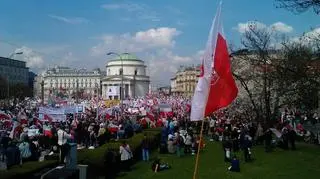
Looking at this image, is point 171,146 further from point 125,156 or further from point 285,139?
point 125,156

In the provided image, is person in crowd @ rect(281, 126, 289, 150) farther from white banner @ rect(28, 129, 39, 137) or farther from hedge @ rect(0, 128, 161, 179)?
white banner @ rect(28, 129, 39, 137)

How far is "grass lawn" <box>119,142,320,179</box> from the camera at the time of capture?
19.8m

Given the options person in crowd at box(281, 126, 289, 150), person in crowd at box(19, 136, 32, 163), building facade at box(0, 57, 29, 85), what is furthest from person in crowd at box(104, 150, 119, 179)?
building facade at box(0, 57, 29, 85)

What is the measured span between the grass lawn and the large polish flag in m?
8.88

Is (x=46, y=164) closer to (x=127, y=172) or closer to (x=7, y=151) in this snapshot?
(x=7, y=151)

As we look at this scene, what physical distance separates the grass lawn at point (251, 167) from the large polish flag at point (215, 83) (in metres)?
8.88

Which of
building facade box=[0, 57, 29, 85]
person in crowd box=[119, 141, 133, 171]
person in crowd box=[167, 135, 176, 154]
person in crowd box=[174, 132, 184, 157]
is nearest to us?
person in crowd box=[119, 141, 133, 171]

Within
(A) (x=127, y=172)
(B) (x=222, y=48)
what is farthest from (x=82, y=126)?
(B) (x=222, y=48)

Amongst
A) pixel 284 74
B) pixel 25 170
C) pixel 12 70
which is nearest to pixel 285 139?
pixel 284 74

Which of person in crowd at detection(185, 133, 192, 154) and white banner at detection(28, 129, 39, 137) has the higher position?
white banner at detection(28, 129, 39, 137)

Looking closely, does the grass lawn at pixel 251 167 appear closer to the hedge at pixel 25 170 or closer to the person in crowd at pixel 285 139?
the person in crowd at pixel 285 139

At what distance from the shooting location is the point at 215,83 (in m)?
10.9

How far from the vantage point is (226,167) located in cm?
2191

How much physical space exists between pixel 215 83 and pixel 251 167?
38.4 ft
